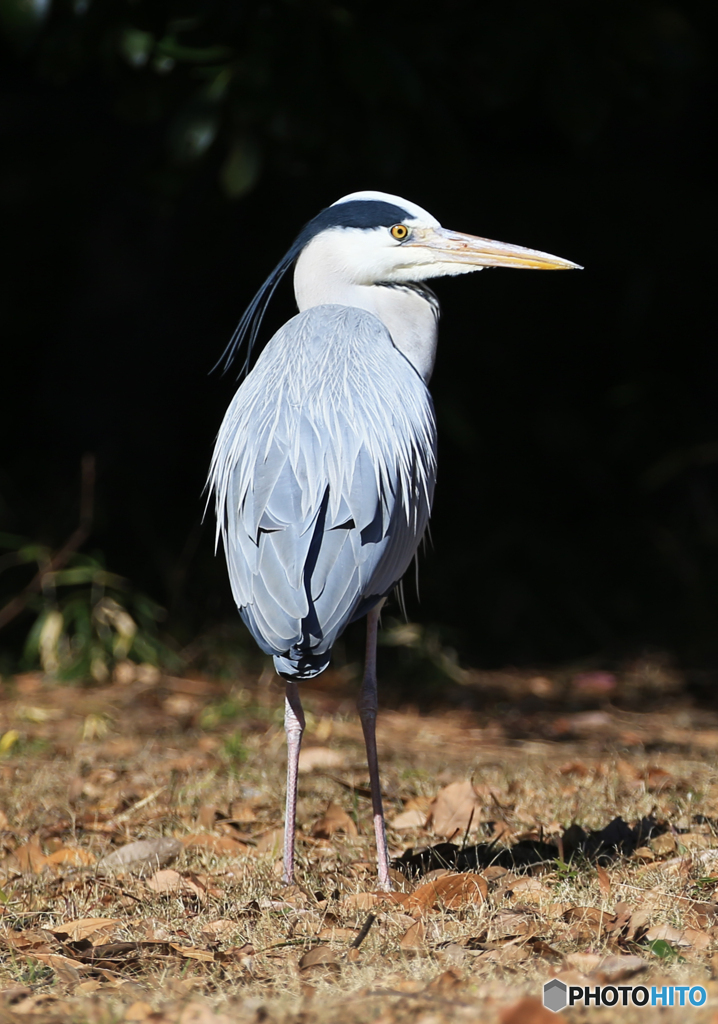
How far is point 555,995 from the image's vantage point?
2186 millimetres

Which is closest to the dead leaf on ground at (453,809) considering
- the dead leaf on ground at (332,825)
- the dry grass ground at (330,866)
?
the dry grass ground at (330,866)

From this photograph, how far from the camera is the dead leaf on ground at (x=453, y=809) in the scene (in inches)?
145

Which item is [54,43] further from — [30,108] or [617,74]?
[30,108]

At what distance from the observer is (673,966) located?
2346 mm

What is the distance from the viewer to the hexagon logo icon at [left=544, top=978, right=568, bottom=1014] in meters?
2.14

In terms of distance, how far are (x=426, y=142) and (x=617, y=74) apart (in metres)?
0.90

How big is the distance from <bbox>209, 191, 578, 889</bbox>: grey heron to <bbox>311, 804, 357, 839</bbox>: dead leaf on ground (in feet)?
1.39

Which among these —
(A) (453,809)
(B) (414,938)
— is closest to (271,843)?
(A) (453,809)

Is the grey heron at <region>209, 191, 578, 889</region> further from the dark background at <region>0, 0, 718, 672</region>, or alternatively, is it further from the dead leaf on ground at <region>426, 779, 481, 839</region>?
the dark background at <region>0, 0, 718, 672</region>

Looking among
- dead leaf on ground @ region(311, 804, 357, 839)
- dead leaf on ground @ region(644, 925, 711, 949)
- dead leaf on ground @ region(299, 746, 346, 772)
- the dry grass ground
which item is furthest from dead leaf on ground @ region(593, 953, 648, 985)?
dead leaf on ground @ region(299, 746, 346, 772)

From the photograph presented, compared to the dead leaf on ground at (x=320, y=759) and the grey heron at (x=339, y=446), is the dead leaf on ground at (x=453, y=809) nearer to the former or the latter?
the grey heron at (x=339, y=446)

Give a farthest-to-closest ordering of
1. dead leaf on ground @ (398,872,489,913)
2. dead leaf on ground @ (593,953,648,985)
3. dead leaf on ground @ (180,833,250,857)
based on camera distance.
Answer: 1. dead leaf on ground @ (180,833,250,857)
2. dead leaf on ground @ (398,872,489,913)
3. dead leaf on ground @ (593,953,648,985)

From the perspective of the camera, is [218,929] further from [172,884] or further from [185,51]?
[185,51]

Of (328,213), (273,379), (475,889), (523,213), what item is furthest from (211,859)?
(523,213)
